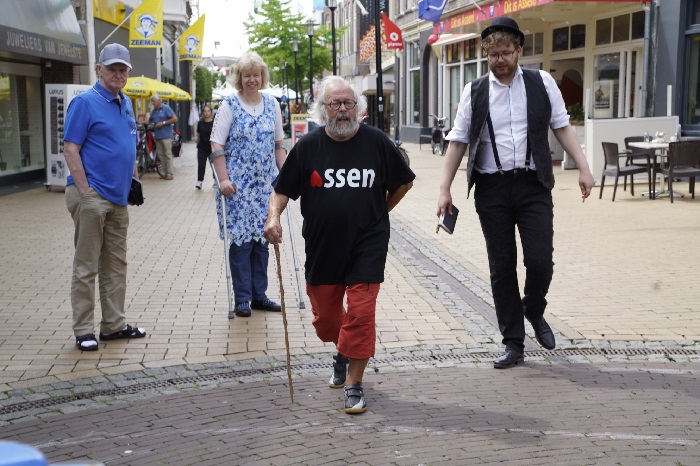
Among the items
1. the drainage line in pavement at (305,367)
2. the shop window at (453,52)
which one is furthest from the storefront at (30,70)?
the shop window at (453,52)

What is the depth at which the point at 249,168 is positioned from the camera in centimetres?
669

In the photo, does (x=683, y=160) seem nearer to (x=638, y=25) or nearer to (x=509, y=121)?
(x=638, y=25)

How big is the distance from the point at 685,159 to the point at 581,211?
2.00 m

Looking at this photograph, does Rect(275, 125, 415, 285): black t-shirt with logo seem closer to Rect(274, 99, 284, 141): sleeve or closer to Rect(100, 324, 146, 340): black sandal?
Rect(100, 324, 146, 340): black sandal

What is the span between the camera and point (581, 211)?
13.1 metres

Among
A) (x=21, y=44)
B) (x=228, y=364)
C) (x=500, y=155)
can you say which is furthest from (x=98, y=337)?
Answer: (x=21, y=44)

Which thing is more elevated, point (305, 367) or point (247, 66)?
point (247, 66)

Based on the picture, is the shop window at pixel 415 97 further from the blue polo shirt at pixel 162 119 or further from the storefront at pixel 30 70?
the storefront at pixel 30 70

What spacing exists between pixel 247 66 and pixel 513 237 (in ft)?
7.42

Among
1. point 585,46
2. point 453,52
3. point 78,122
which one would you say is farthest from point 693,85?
point 453,52

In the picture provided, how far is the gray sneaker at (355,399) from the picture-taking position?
464 centimetres

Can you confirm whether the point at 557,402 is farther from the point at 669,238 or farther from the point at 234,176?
the point at 669,238

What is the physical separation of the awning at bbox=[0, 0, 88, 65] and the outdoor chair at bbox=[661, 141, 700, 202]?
10.8 meters

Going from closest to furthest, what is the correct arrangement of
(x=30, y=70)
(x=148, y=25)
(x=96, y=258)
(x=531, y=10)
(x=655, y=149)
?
(x=96, y=258) < (x=655, y=149) < (x=30, y=70) < (x=531, y=10) < (x=148, y=25)
